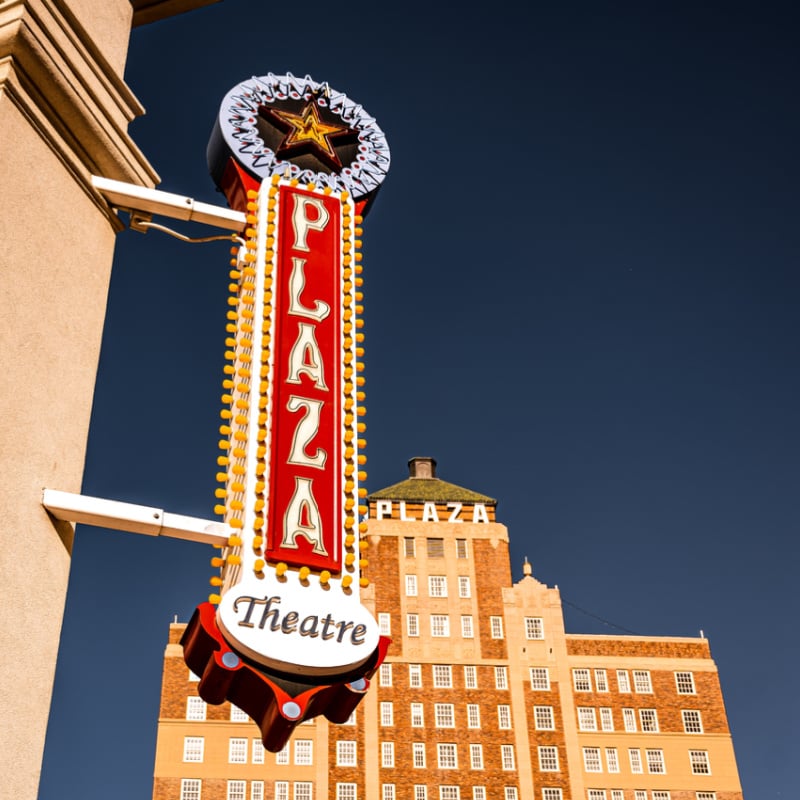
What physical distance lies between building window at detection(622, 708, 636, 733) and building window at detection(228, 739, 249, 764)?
25.1 m

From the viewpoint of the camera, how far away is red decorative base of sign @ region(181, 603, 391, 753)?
1135 cm

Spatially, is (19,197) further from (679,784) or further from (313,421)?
(679,784)

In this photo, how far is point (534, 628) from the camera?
82.3m

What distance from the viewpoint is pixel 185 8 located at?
9.11 metres

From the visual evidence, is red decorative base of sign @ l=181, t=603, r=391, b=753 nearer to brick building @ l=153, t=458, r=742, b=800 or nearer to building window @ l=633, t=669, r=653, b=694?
brick building @ l=153, t=458, r=742, b=800

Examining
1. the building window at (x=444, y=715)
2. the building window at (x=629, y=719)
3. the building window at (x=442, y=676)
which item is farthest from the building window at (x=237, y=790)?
the building window at (x=629, y=719)

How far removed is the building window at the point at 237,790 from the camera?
71688mm

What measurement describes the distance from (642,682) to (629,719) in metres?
2.75

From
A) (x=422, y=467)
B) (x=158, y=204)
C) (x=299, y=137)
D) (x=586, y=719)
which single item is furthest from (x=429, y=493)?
(x=158, y=204)

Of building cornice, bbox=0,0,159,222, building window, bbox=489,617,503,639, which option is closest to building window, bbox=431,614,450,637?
building window, bbox=489,617,503,639

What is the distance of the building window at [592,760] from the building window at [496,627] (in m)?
9.44

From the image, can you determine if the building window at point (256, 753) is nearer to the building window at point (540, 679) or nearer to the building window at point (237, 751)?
the building window at point (237, 751)

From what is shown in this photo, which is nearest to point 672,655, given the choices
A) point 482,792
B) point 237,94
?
point 482,792

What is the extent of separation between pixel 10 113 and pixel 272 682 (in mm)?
6217
